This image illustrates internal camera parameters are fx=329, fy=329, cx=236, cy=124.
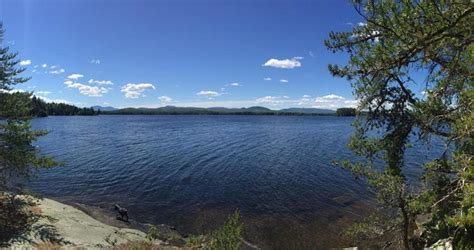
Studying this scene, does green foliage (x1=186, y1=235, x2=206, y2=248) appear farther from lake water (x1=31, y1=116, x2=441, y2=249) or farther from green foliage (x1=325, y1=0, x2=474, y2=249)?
green foliage (x1=325, y1=0, x2=474, y2=249)

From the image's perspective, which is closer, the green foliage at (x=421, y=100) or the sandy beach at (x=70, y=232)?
the green foliage at (x=421, y=100)

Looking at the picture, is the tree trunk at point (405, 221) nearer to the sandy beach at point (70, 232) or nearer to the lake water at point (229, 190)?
the lake water at point (229, 190)

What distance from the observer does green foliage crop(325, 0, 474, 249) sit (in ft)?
17.4

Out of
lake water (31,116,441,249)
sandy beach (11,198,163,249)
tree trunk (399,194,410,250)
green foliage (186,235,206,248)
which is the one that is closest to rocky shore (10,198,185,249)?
sandy beach (11,198,163,249)

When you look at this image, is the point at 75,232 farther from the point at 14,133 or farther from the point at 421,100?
the point at 421,100

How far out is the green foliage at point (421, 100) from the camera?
5309 mm

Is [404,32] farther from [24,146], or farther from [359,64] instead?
[24,146]

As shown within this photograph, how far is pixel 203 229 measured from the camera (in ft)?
64.8

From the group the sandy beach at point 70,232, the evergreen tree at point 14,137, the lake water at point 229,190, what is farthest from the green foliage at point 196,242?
the evergreen tree at point 14,137

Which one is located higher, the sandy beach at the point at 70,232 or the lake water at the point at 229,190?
the sandy beach at the point at 70,232

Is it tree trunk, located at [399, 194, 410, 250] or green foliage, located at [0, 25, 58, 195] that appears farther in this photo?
green foliage, located at [0, 25, 58, 195]

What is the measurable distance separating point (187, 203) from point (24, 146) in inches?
476

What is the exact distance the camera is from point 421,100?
8297 mm

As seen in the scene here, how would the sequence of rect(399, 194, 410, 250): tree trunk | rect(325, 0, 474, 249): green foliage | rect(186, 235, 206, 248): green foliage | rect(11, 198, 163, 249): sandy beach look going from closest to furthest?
rect(325, 0, 474, 249): green foliage < rect(399, 194, 410, 250): tree trunk < rect(11, 198, 163, 249): sandy beach < rect(186, 235, 206, 248): green foliage
